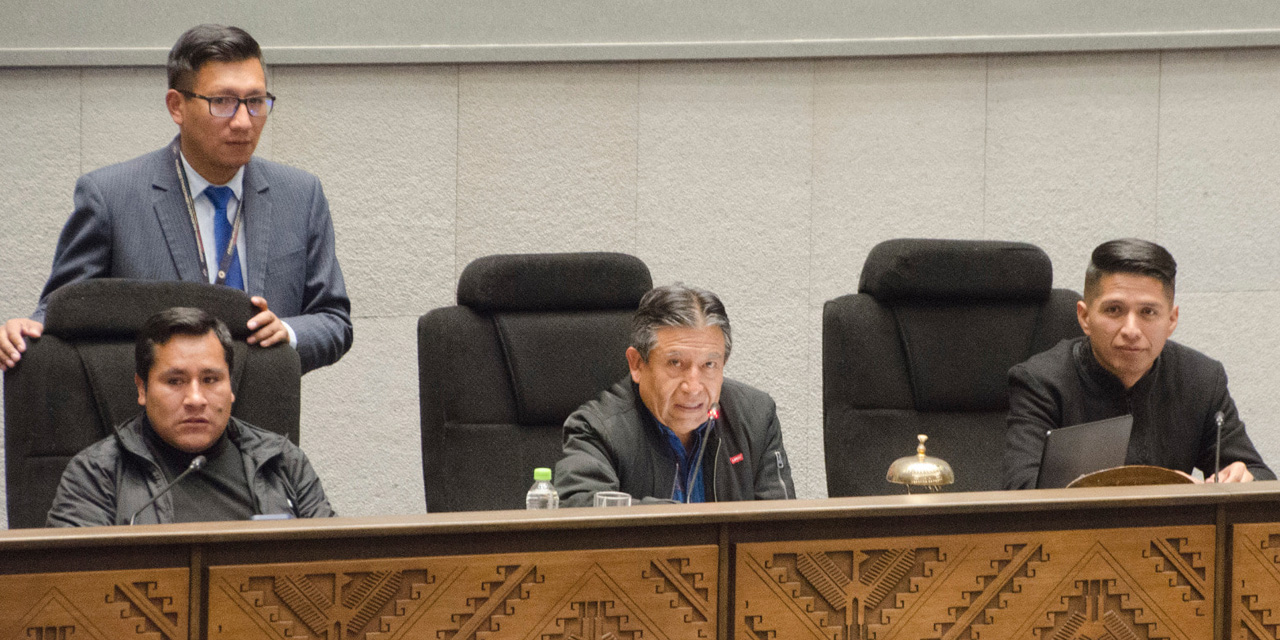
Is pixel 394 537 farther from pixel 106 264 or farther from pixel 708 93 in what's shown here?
pixel 708 93

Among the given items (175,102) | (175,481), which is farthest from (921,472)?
(175,102)

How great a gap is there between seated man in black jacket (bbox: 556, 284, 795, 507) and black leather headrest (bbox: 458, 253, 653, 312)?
30cm

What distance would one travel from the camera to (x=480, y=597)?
1.67 metres

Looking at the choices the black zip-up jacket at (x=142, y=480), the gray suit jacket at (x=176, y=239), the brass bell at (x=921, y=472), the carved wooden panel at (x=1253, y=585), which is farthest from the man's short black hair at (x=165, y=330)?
the carved wooden panel at (x=1253, y=585)

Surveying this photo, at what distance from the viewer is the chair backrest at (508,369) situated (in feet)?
8.84

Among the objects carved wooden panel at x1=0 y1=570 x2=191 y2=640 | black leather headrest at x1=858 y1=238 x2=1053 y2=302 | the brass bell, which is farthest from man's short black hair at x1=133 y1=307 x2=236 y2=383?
black leather headrest at x1=858 y1=238 x2=1053 y2=302

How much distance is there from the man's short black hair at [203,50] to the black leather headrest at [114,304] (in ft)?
1.37

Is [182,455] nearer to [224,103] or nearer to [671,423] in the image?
[224,103]

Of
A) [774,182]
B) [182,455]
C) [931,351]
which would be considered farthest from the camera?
[774,182]

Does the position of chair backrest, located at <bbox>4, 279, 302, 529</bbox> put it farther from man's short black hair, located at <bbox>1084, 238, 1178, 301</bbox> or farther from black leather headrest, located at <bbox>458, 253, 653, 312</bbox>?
man's short black hair, located at <bbox>1084, 238, 1178, 301</bbox>

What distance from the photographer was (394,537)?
5.36 feet

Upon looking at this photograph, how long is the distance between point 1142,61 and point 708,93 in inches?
48.8

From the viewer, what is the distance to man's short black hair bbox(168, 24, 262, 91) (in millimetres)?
2518

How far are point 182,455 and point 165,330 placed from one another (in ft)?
Result: 0.73
